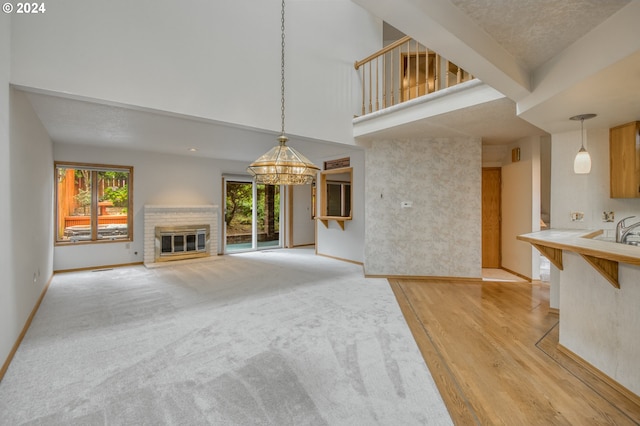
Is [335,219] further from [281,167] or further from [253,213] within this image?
[281,167]

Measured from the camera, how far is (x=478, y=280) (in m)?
4.86

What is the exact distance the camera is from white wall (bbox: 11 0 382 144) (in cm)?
262

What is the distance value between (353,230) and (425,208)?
6.14ft

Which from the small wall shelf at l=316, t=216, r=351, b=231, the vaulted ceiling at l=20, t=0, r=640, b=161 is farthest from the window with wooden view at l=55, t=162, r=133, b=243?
the small wall shelf at l=316, t=216, r=351, b=231

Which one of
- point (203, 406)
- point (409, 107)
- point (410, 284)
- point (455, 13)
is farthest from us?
point (410, 284)

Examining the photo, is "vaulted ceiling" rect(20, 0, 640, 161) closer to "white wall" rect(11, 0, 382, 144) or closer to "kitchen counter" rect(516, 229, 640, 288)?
"white wall" rect(11, 0, 382, 144)

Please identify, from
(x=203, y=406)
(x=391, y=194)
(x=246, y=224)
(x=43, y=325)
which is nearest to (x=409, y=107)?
(x=391, y=194)

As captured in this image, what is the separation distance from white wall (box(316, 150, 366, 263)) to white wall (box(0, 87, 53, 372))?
16.2 feet

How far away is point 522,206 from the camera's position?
5.05 m

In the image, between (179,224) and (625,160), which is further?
(179,224)

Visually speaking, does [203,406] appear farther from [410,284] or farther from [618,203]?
[618,203]

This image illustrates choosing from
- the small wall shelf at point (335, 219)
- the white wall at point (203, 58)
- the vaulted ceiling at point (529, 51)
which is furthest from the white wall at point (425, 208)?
the vaulted ceiling at point (529, 51)

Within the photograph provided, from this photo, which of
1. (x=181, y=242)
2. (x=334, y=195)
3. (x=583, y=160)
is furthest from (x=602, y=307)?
(x=181, y=242)

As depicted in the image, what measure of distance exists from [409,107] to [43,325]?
16.6 ft
